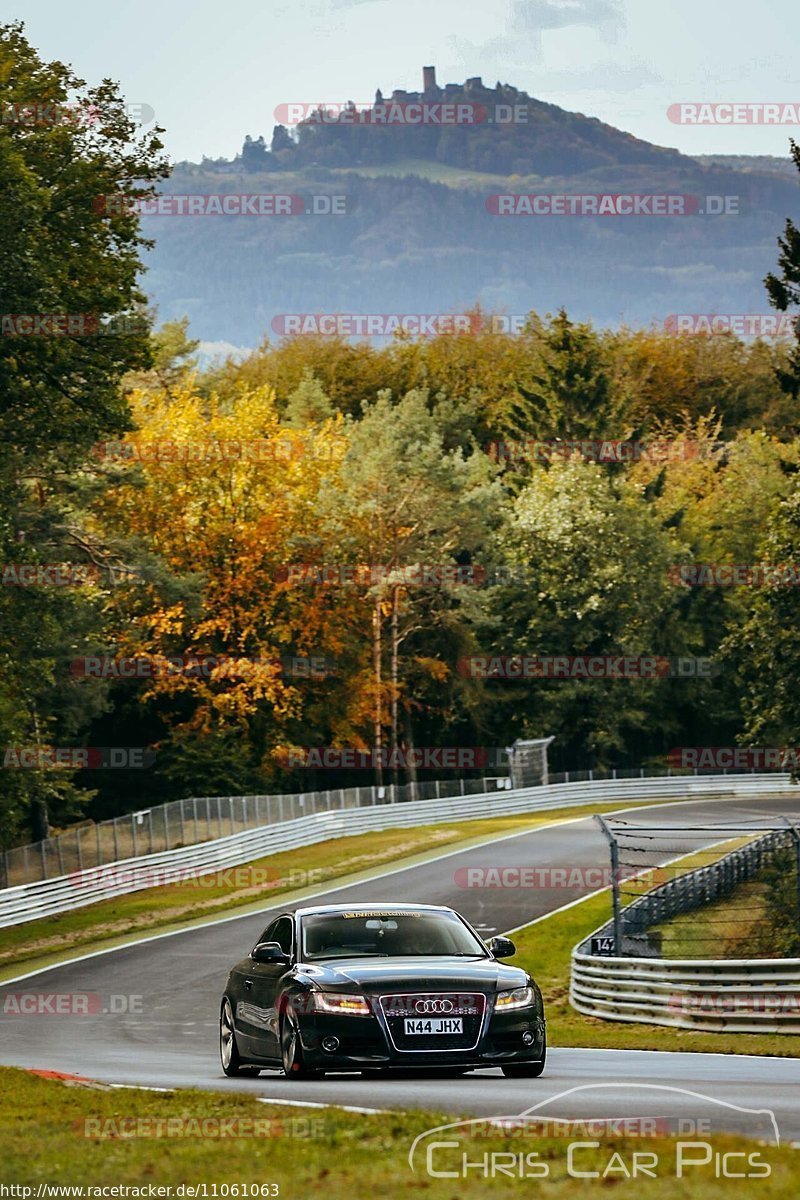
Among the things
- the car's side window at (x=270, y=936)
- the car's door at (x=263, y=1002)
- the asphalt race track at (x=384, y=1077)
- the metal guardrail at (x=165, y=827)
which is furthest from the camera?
the metal guardrail at (x=165, y=827)

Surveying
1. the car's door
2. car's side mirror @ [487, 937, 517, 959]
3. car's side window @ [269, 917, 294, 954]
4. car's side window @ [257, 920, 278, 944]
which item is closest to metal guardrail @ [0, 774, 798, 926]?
car's side window @ [257, 920, 278, 944]

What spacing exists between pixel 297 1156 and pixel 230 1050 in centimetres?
673

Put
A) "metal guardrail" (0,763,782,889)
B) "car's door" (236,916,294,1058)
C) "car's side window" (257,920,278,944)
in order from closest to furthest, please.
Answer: "car's door" (236,916,294,1058)
"car's side window" (257,920,278,944)
"metal guardrail" (0,763,782,889)

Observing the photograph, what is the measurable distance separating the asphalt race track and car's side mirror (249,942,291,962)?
96cm

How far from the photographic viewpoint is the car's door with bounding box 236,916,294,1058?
47.2 ft

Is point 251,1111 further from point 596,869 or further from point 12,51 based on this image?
point 596,869

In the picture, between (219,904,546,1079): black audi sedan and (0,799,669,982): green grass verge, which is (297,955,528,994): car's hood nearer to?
(219,904,546,1079): black audi sedan

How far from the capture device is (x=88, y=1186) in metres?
8.42

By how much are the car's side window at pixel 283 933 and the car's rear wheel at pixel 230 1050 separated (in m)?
0.71

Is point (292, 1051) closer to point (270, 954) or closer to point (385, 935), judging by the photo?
point (270, 954)

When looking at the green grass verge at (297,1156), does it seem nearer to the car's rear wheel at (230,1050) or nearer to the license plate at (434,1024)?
the license plate at (434,1024)

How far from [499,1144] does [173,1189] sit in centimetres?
166

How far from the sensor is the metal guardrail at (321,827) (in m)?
43.0

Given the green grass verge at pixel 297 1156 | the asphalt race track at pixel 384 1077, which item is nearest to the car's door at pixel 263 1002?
Result: the asphalt race track at pixel 384 1077
